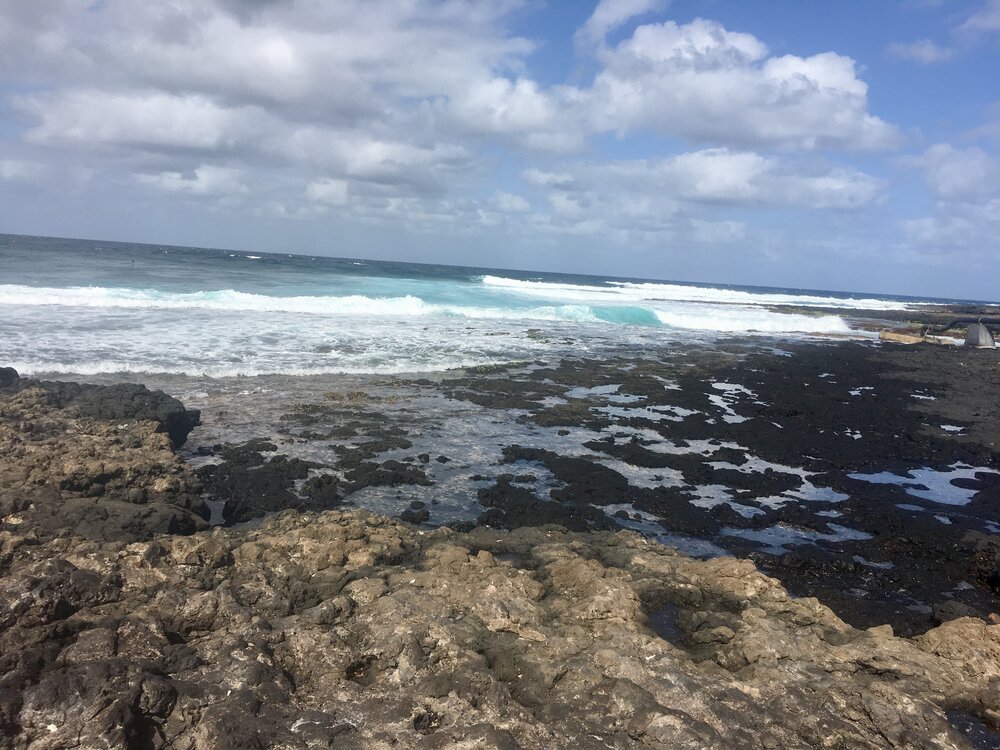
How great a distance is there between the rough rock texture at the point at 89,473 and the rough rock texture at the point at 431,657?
845 mm

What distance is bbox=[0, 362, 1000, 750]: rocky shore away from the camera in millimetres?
3629

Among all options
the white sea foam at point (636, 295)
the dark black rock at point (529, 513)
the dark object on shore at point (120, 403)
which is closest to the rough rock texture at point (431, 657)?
the dark black rock at point (529, 513)

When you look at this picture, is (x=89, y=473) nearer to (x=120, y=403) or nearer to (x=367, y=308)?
(x=120, y=403)

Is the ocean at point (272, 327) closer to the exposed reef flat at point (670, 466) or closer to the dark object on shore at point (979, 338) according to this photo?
the exposed reef flat at point (670, 466)

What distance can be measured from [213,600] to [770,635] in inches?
174

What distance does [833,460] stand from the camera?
11852mm

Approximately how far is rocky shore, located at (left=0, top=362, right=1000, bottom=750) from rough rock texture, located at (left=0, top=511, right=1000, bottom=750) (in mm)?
16

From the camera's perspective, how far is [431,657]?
169 inches

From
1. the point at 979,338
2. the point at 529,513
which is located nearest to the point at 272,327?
the point at 529,513

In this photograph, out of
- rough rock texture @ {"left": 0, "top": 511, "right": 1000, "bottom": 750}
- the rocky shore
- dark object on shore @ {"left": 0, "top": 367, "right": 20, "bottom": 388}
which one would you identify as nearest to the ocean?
dark object on shore @ {"left": 0, "top": 367, "right": 20, "bottom": 388}

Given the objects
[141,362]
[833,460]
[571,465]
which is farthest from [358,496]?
[141,362]

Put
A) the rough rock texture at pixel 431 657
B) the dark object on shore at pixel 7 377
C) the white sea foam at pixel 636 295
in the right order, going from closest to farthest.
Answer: the rough rock texture at pixel 431 657 < the dark object on shore at pixel 7 377 < the white sea foam at pixel 636 295

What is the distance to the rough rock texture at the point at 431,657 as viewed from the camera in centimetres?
360

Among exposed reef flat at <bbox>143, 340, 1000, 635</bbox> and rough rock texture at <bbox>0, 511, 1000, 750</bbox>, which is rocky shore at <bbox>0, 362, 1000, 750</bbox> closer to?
rough rock texture at <bbox>0, 511, 1000, 750</bbox>
